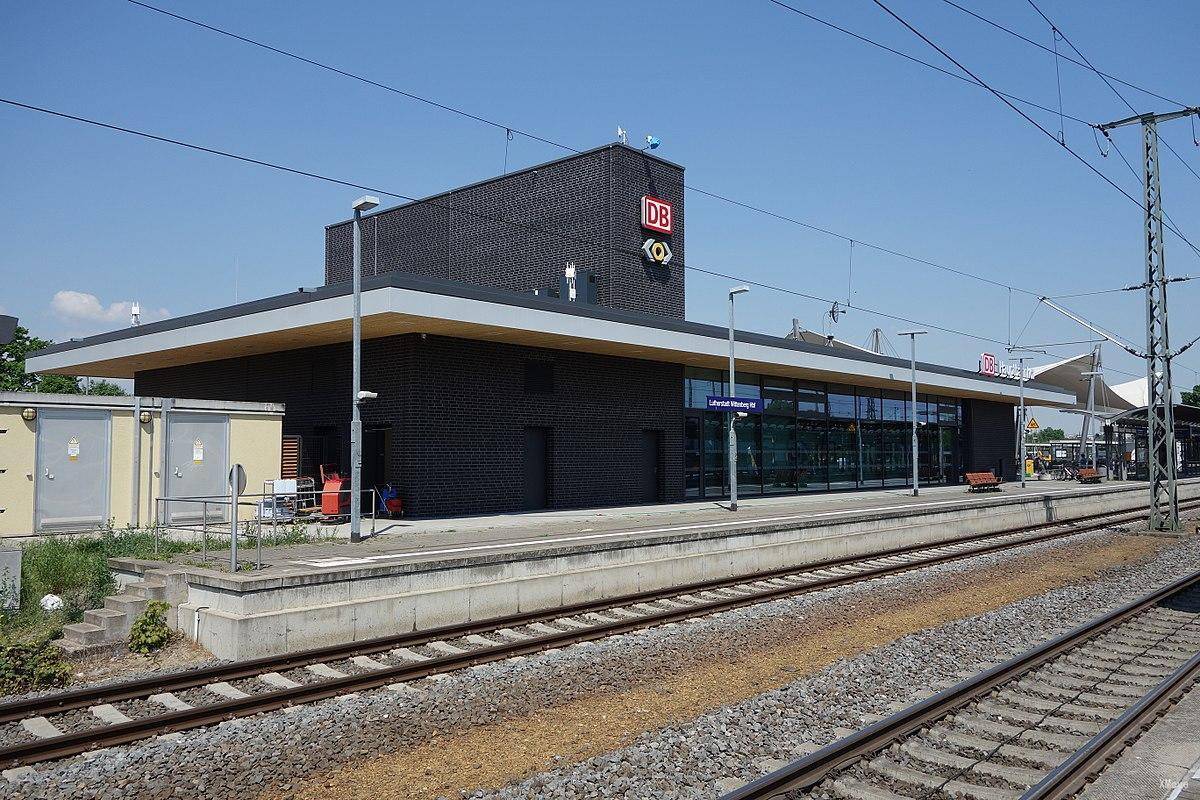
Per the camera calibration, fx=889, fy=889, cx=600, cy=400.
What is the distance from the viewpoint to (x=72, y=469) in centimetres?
1756

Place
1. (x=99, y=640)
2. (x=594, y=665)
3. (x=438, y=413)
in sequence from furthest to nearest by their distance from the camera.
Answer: (x=438, y=413) → (x=99, y=640) → (x=594, y=665)

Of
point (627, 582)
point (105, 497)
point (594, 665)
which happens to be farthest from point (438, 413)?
point (594, 665)

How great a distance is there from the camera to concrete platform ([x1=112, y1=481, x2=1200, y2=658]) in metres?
10.8

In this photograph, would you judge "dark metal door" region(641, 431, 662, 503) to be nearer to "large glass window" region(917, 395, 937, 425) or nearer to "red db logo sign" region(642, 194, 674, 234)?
"red db logo sign" region(642, 194, 674, 234)

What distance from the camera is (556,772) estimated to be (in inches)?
262

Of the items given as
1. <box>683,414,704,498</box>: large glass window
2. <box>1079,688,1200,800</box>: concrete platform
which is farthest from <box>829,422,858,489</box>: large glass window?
<box>1079,688,1200,800</box>: concrete platform

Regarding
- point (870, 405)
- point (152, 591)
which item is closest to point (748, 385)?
point (870, 405)

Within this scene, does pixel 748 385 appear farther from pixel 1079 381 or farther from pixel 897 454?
pixel 1079 381

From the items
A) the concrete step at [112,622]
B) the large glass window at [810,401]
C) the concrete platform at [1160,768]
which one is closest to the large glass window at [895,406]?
the large glass window at [810,401]

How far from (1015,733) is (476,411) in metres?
17.2

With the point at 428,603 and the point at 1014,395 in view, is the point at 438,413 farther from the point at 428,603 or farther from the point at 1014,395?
the point at 1014,395

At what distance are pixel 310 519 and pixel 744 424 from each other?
18277 millimetres

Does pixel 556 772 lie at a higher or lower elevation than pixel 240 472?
lower

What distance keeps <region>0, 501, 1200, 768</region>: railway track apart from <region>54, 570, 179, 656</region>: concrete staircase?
6.78 feet
